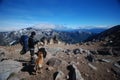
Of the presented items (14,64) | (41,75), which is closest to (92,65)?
(41,75)

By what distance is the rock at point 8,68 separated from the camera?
11.6m

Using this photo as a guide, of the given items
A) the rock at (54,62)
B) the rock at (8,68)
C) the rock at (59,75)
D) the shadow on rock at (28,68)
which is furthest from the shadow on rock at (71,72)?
the rock at (8,68)

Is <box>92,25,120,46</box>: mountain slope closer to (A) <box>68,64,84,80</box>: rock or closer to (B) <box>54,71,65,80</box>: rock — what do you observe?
(A) <box>68,64,84,80</box>: rock

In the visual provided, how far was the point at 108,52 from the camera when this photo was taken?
17719 millimetres

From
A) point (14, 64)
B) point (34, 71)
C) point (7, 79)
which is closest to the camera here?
point (7, 79)

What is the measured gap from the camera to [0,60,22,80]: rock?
11625 mm

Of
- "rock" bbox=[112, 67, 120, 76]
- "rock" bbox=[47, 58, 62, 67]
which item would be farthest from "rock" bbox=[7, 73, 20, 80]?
"rock" bbox=[112, 67, 120, 76]

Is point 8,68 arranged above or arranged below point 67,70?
above

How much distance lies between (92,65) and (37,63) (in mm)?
5882

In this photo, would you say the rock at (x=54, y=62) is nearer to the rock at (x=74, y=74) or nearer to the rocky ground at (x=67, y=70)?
the rocky ground at (x=67, y=70)

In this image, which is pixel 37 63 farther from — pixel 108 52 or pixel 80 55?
pixel 108 52

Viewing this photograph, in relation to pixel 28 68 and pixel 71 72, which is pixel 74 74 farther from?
pixel 28 68

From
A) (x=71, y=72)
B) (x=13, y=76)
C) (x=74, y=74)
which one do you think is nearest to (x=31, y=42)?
(x=13, y=76)

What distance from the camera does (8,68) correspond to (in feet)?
40.9
